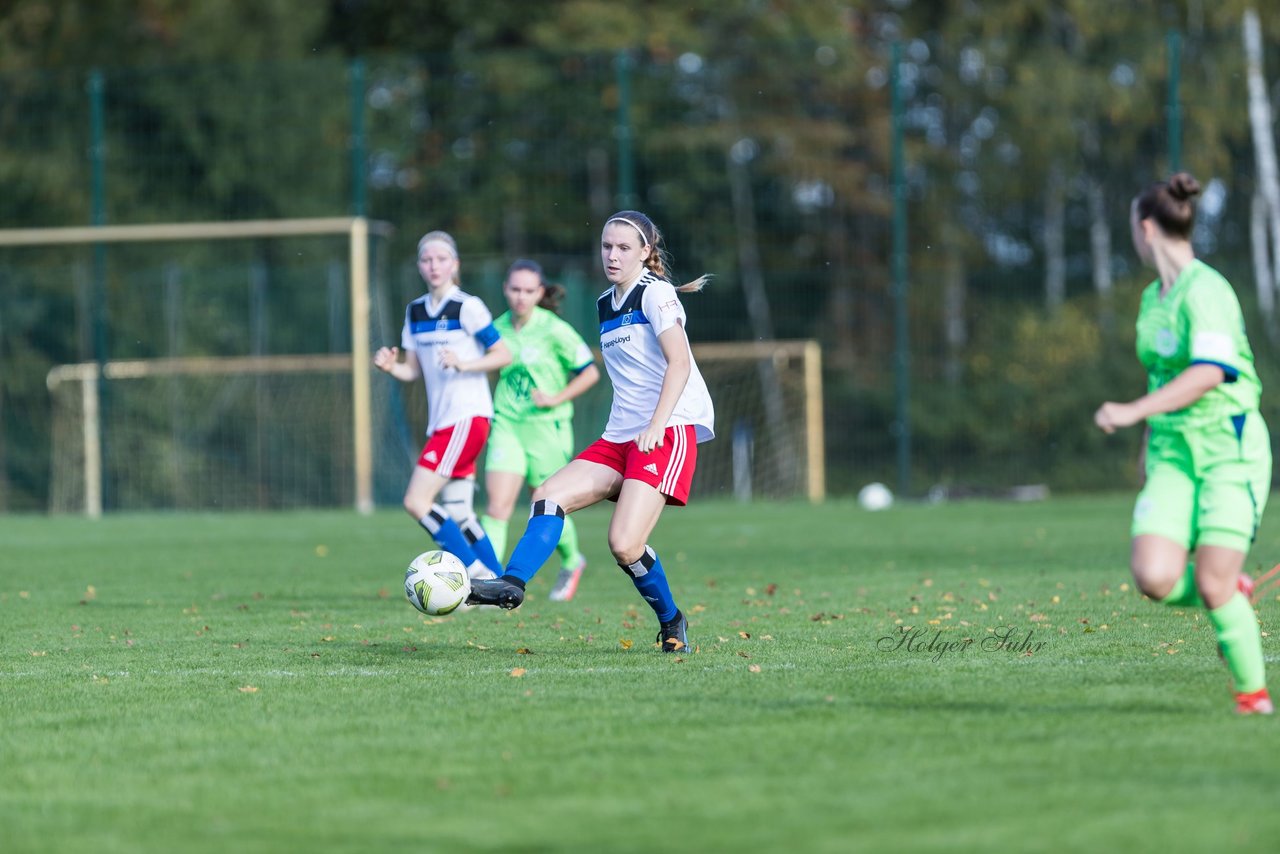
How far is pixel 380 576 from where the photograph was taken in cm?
1303

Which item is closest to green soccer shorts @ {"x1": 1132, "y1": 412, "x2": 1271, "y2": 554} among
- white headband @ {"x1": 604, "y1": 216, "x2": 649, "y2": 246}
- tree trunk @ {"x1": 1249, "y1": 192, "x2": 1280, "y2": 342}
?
white headband @ {"x1": 604, "y1": 216, "x2": 649, "y2": 246}

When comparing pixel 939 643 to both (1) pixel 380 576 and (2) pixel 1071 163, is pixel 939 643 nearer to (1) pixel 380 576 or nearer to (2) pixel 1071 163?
(1) pixel 380 576

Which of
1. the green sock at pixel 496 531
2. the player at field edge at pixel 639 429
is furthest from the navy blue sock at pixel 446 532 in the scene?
the player at field edge at pixel 639 429

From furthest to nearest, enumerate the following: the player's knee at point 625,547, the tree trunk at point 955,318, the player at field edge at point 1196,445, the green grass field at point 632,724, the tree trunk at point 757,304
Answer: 1. the tree trunk at point 955,318
2. the tree trunk at point 757,304
3. the player's knee at point 625,547
4. the player at field edge at point 1196,445
5. the green grass field at point 632,724

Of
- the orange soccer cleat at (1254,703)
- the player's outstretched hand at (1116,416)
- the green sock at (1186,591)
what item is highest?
the player's outstretched hand at (1116,416)

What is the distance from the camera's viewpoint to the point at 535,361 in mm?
11703

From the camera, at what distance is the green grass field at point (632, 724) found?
4.57m

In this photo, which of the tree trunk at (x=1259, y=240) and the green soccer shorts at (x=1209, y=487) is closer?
the green soccer shorts at (x=1209, y=487)

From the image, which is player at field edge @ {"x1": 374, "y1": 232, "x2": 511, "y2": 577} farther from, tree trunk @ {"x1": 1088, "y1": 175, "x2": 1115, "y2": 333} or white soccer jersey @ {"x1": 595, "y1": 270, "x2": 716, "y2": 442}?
tree trunk @ {"x1": 1088, "y1": 175, "x2": 1115, "y2": 333}

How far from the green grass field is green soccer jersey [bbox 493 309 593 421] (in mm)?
1319

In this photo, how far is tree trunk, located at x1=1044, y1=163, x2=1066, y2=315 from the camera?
1052 inches

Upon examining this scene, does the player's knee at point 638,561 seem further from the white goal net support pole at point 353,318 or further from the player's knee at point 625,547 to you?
the white goal net support pole at point 353,318

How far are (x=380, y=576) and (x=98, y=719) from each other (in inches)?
262

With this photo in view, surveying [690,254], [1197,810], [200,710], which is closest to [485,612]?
[200,710]
